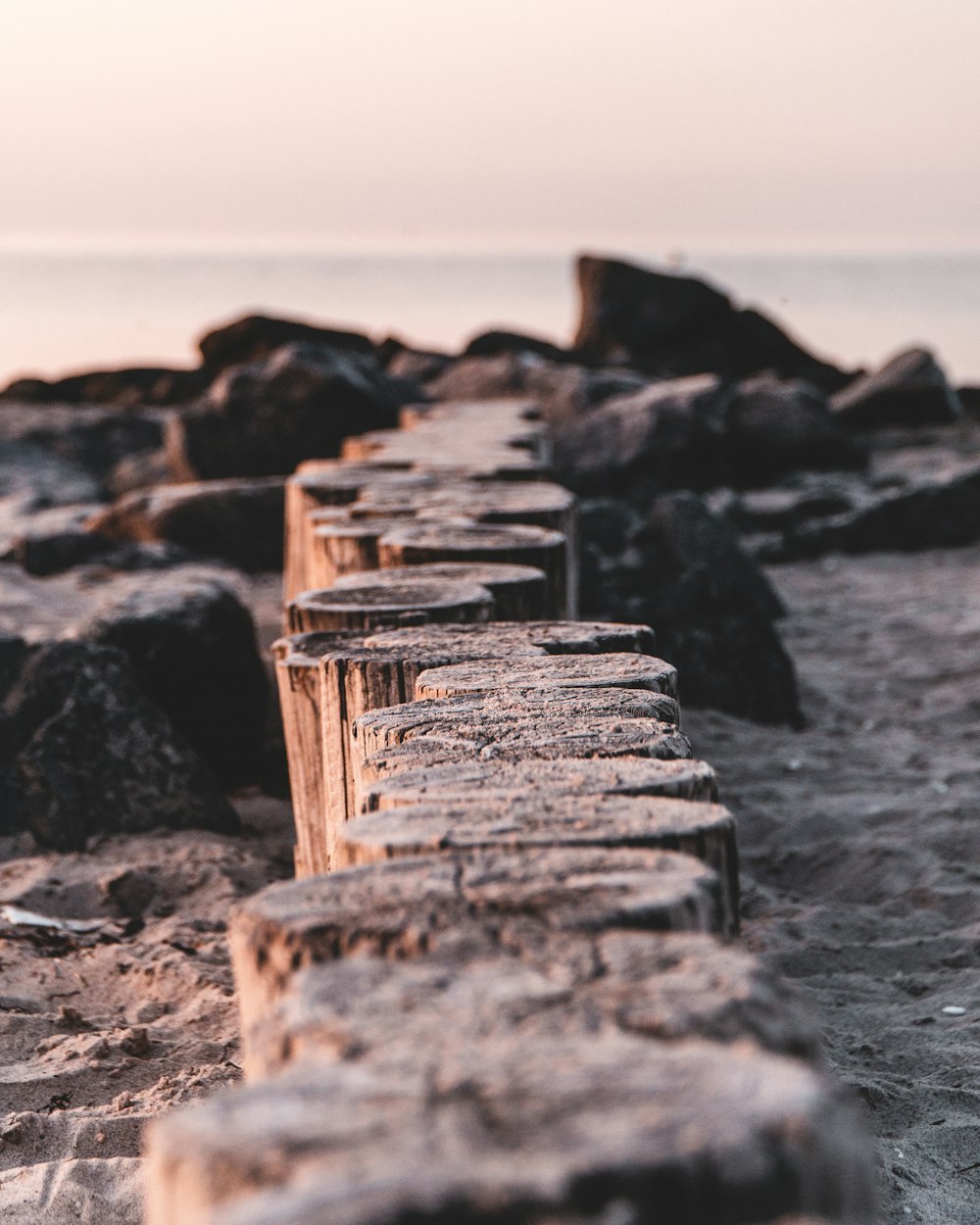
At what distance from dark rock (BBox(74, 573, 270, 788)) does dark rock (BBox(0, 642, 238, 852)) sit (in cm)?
34

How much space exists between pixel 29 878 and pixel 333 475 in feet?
8.16

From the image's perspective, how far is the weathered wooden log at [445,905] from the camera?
1.47 metres

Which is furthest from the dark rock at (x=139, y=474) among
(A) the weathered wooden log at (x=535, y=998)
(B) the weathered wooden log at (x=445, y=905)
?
(A) the weathered wooden log at (x=535, y=998)

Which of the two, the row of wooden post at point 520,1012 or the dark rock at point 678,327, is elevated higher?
the dark rock at point 678,327

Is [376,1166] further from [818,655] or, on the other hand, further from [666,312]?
[666,312]

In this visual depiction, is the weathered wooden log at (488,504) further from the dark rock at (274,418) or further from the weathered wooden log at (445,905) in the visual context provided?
the dark rock at (274,418)

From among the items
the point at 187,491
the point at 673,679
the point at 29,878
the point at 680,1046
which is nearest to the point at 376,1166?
the point at 680,1046

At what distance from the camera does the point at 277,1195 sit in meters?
1.03

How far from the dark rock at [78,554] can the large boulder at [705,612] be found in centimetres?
283

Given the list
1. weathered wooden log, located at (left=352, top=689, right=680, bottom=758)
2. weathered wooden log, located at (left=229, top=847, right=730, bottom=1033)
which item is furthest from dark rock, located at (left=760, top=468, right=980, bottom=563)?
weathered wooden log, located at (left=229, top=847, right=730, bottom=1033)

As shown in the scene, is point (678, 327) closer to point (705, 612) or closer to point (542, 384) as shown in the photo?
point (542, 384)

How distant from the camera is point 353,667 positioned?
2.89 m

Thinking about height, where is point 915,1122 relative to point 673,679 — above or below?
below

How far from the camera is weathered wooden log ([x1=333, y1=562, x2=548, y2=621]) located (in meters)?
3.69
